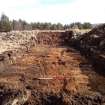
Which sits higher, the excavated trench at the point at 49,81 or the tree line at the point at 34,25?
the tree line at the point at 34,25

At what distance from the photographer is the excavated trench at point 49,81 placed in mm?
12461

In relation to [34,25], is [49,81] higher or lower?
lower

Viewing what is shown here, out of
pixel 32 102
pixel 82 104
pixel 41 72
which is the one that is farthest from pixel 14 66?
pixel 82 104

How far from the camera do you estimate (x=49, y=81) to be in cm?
1489

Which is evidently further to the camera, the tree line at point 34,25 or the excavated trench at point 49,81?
the tree line at point 34,25

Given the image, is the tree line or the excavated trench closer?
the excavated trench

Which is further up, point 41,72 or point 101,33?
point 101,33

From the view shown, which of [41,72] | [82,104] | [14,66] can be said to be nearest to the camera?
[82,104]

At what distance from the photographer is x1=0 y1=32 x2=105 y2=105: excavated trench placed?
40.9 ft

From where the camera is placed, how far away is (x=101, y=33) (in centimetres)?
2506

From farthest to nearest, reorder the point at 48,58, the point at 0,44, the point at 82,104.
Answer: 1. the point at 0,44
2. the point at 48,58
3. the point at 82,104

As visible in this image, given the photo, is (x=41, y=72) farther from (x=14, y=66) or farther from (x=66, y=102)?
(x=66, y=102)

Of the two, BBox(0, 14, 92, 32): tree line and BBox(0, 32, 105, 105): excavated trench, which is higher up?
BBox(0, 14, 92, 32): tree line

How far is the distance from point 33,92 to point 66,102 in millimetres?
1995
